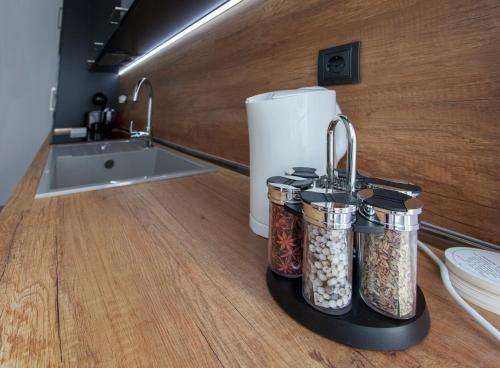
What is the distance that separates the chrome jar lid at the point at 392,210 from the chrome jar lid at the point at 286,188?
0.08 meters

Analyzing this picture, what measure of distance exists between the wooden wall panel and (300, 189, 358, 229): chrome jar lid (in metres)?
0.31

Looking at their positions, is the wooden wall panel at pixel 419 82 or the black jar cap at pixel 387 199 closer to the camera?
the black jar cap at pixel 387 199

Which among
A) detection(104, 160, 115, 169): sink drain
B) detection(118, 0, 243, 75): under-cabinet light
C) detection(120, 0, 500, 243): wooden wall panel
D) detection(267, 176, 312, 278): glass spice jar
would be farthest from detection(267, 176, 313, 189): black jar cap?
detection(104, 160, 115, 169): sink drain

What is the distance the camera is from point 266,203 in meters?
0.53

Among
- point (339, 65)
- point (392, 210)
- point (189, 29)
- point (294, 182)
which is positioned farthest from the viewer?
point (189, 29)

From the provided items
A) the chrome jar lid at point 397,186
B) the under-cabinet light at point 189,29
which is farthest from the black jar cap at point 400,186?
the under-cabinet light at point 189,29

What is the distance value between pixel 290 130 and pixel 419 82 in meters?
0.28

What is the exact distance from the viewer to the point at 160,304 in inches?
14.8

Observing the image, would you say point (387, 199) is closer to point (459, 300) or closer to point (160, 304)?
point (459, 300)

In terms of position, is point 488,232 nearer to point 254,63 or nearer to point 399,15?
point 399,15

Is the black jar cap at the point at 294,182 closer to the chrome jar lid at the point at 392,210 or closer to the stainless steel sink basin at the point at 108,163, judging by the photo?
the chrome jar lid at the point at 392,210

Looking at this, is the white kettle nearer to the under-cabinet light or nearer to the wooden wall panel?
the wooden wall panel

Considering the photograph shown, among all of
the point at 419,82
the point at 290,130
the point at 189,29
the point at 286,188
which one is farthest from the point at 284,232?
the point at 189,29

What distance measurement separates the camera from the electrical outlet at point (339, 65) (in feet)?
2.12
